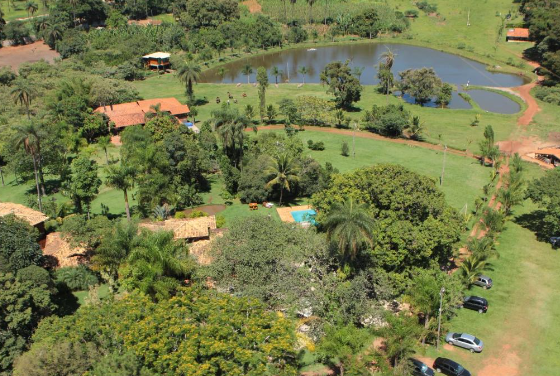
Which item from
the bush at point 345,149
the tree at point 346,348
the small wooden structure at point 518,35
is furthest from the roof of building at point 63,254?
the small wooden structure at point 518,35

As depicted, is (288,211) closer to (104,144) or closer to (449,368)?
(449,368)

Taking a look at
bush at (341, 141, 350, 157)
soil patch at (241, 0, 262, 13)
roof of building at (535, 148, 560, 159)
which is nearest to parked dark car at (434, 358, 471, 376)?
bush at (341, 141, 350, 157)

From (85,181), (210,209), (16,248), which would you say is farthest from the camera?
(210,209)

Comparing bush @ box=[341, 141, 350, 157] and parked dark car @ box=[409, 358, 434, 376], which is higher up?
bush @ box=[341, 141, 350, 157]

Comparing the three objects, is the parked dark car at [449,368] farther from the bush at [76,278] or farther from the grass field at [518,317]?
the bush at [76,278]

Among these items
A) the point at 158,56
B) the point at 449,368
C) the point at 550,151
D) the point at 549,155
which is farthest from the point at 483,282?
the point at 158,56

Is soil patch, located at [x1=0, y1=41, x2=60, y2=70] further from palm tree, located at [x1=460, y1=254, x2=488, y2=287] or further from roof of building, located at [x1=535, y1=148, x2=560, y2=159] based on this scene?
palm tree, located at [x1=460, y1=254, x2=488, y2=287]

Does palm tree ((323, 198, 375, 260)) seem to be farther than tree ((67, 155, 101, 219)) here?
No
